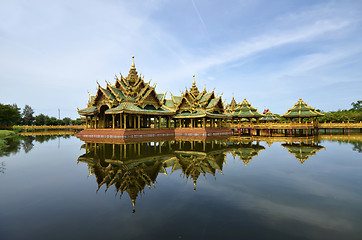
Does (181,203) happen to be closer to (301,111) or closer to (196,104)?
(196,104)

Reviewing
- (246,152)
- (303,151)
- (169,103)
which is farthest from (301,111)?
(246,152)

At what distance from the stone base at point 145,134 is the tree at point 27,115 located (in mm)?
69091

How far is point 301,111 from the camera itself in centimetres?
3644

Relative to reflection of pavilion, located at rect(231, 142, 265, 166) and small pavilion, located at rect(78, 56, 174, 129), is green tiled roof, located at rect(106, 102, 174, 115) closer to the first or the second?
small pavilion, located at rect(78, 56, 174, 129)

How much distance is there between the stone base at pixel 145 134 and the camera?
76.2 feet

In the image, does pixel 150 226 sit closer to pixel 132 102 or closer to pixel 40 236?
pixel 40 236

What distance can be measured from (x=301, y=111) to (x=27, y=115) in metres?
104

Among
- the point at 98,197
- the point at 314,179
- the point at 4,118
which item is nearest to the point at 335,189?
the point at 314,179

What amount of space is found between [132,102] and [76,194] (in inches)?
893

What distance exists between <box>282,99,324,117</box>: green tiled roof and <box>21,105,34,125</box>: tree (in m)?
95.4

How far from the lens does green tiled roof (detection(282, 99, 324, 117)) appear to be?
35469 millimetres

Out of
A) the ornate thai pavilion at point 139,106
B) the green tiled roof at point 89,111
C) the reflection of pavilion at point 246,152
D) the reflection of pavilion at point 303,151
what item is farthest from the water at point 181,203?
the green tiled roof at point 89,111

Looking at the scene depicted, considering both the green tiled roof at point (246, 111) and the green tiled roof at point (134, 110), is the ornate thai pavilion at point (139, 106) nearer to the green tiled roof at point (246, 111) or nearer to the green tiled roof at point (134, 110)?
the green tiled roof at point (134, 110)

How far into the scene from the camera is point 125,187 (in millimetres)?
6086
